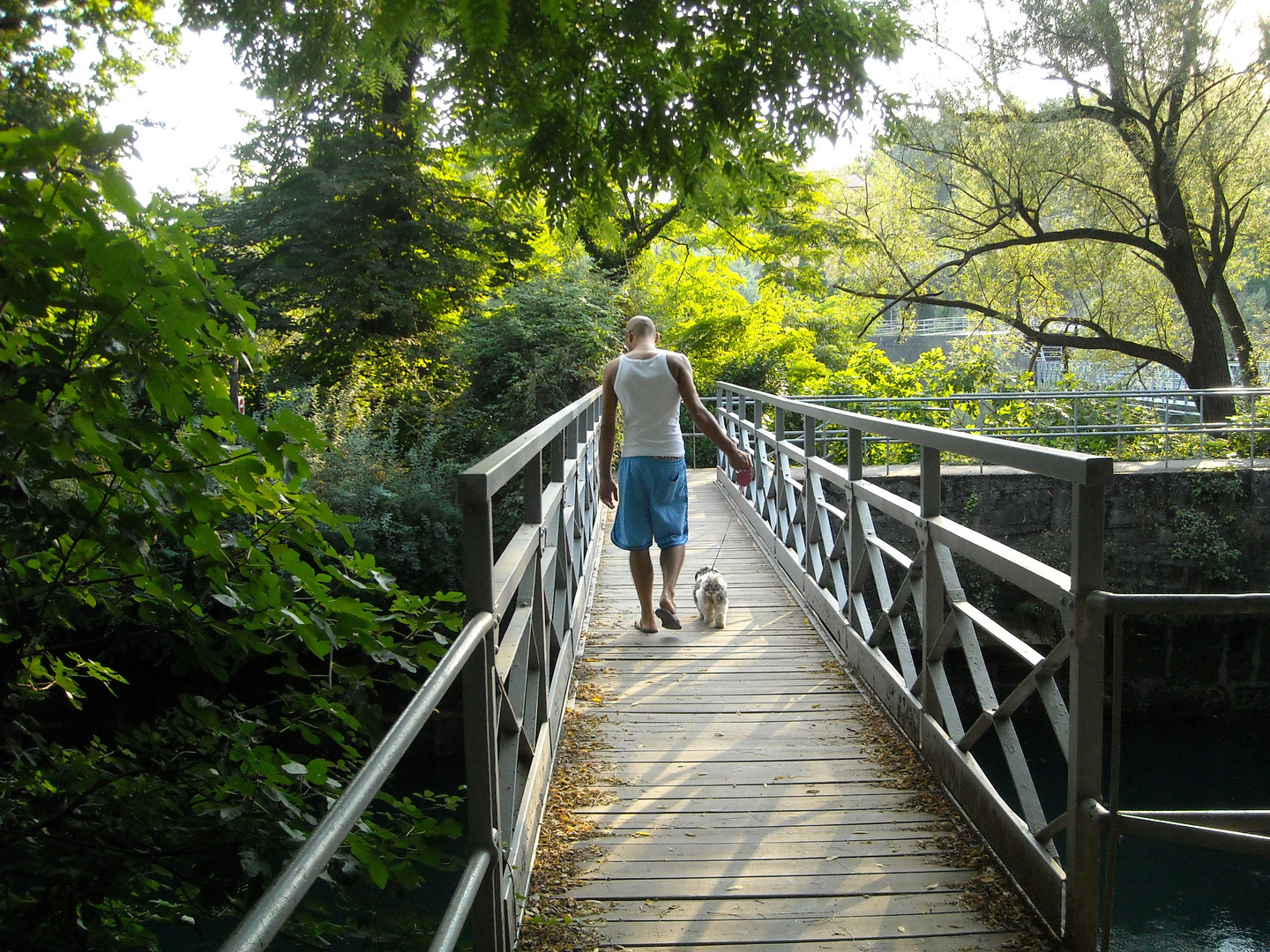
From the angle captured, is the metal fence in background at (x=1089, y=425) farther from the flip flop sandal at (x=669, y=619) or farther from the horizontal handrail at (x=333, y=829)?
the horizontal handrail at (x=333, y=829)

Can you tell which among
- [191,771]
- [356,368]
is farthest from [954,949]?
[356,368]

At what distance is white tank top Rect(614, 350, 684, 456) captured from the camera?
221 inches

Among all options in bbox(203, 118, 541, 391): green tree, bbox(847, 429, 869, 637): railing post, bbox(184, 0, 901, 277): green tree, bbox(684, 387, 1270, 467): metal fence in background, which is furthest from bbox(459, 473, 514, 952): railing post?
bbox(203, 118, 541, 391): green tree

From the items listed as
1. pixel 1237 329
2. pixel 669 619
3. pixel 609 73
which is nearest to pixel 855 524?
pixel 669 619

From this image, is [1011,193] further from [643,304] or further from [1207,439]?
[643,304]

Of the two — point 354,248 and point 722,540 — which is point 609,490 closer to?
point 722,540

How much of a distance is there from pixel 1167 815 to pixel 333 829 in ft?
6.93

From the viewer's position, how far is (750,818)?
12.2 ft

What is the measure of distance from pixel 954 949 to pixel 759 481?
24.2 feet

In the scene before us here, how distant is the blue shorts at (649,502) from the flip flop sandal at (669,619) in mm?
558

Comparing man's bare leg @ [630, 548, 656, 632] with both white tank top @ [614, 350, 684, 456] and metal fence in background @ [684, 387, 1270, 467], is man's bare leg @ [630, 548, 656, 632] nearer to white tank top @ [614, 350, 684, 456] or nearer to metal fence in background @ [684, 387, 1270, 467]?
white tank top @ [614, 350, 684, 456]

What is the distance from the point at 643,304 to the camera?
871 inches

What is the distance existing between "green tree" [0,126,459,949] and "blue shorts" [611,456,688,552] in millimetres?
3174

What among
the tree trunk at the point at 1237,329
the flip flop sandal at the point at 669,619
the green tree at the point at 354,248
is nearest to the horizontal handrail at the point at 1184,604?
the flip flop sandal at the point at 669,619
